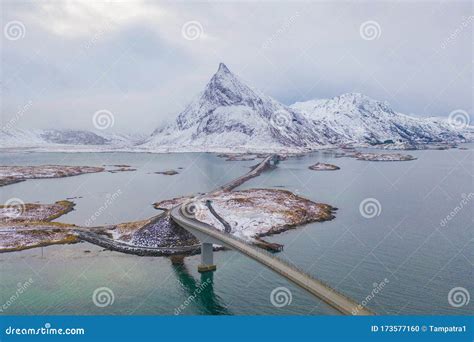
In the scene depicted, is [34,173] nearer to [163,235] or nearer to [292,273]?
[163,235]

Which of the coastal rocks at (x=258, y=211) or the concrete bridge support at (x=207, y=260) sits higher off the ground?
the coastal rocks at (x=258, y=211)

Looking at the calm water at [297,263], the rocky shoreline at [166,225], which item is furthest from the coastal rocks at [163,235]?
the calm water at [297,263]

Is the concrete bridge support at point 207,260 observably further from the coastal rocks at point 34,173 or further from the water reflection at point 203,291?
the coastal rocks at point 34,173

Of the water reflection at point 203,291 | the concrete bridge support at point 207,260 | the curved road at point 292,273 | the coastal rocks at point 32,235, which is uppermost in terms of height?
the curved road at point 292,273

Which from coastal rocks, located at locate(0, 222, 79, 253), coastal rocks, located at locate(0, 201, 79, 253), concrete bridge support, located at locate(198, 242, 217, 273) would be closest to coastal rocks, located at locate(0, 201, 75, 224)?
coastal rocks, located at locate(0, 201, 79, 253)

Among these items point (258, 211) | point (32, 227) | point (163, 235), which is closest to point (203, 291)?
point (163, 235)

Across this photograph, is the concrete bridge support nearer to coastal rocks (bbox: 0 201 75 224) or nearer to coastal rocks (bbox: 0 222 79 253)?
coastal rocks (bbox: 0 222 79 253)
